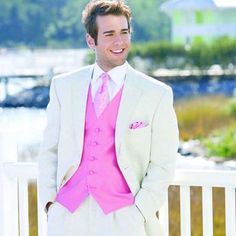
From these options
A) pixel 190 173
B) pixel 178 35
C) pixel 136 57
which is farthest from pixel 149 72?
pixel 190 173

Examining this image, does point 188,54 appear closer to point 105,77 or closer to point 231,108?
point 231,108

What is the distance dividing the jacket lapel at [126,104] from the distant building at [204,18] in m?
40.3

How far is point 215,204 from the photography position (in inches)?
294

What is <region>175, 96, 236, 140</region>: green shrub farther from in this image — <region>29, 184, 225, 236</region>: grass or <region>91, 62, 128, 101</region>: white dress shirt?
<region>91, 62, 128, 101</region>: white dress shirt

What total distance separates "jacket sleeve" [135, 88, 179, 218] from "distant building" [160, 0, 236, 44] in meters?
40.4

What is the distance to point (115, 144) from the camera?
2.85 metres

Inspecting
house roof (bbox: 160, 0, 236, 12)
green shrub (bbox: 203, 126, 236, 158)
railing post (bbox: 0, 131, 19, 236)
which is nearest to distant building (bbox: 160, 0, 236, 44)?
house roof (bbox: 160, 0, 236, 12)

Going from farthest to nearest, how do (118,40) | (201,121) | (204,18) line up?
1. (204,18)
2. (201,121)
3. (118,40)

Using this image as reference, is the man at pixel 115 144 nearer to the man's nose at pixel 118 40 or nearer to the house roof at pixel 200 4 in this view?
the man's nose at pixel 118 40

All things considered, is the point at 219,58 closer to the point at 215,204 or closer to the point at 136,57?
the point at 136,57

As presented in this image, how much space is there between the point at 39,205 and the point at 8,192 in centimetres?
19

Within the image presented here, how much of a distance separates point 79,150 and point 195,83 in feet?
101

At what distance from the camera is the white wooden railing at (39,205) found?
3.14 metres

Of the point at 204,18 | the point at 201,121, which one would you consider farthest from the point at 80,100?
the point at 204,18
